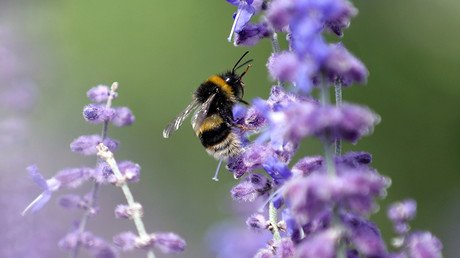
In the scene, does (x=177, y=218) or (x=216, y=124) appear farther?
(x=177, y=218)

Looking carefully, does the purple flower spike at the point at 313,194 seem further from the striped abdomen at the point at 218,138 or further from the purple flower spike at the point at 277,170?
the striped abdomen at the point at 218,138

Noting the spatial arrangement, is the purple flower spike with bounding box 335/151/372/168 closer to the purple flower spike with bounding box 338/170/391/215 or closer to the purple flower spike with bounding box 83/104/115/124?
the purple flower spike with bounding box 338/170/391/215

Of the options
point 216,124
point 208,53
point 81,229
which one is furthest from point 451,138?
point 81,229

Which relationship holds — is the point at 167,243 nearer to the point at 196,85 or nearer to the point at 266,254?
the point at 266,254

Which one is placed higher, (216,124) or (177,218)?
(177,218)

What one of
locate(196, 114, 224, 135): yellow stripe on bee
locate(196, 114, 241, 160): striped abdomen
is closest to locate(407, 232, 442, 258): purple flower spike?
locate(196, 114, 241, 160): striped abdomen

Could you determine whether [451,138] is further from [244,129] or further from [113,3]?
[244,129]

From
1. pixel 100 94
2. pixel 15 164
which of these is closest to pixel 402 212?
pixel 100 94
